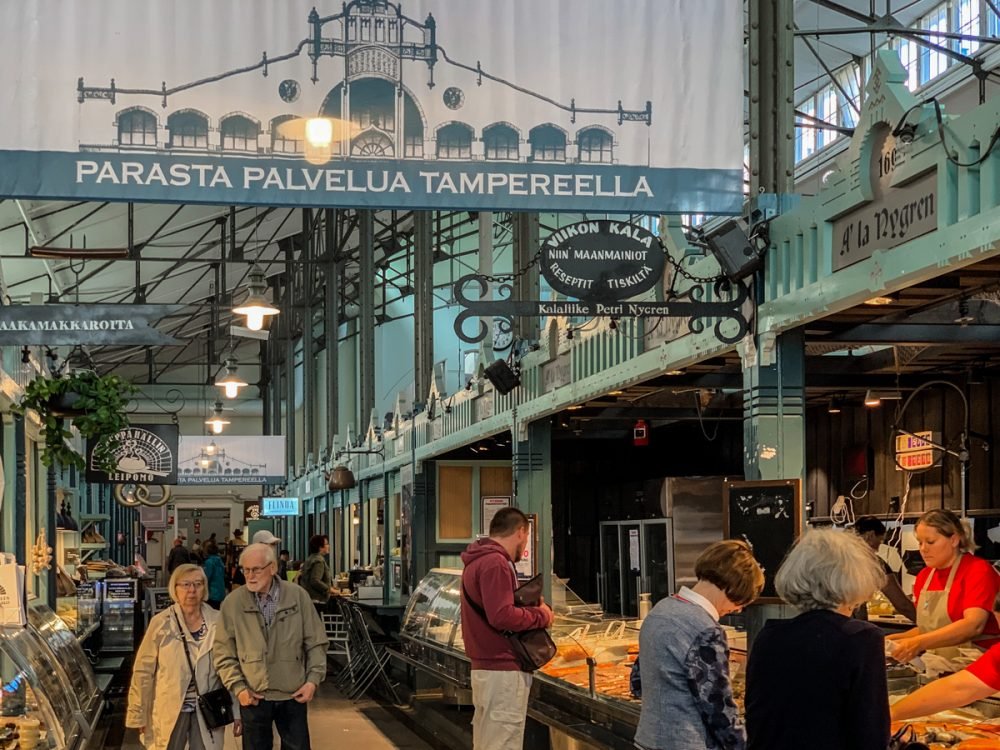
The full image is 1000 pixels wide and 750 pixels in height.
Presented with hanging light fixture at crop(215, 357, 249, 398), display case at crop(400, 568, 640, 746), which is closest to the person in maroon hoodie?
display case at crop(400, 568, 640, 746)

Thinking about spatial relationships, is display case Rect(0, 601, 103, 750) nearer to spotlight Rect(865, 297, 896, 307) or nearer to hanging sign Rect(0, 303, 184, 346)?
hanging sign Rect(0, 303, 184, 346)

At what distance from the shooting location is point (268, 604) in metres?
6.64

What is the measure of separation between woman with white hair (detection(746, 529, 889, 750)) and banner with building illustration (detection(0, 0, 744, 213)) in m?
3.18

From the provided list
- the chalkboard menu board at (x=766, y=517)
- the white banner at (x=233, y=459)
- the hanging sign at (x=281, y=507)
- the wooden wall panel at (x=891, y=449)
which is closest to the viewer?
the chalkboard menu board at (x=766, y=517)

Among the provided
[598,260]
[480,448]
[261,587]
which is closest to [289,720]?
[261,587]

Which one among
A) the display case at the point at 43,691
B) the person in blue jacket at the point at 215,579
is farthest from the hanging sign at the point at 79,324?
the person in blue jacket at the point at 215,579

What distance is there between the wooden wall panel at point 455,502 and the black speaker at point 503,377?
470cm

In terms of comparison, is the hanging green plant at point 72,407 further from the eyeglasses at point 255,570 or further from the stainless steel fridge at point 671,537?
the stainless steel fridge at point 671,537

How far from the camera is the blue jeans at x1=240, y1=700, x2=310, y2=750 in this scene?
6578 mm

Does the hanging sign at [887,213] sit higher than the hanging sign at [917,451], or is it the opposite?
the hanging sign at [887,213]

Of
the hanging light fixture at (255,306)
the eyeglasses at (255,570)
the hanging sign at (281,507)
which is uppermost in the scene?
the hanging light fixture at (255,306)

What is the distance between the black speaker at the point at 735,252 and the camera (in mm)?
7164

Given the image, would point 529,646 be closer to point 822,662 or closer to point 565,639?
point 565,639

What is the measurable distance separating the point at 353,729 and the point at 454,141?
22.3ft
